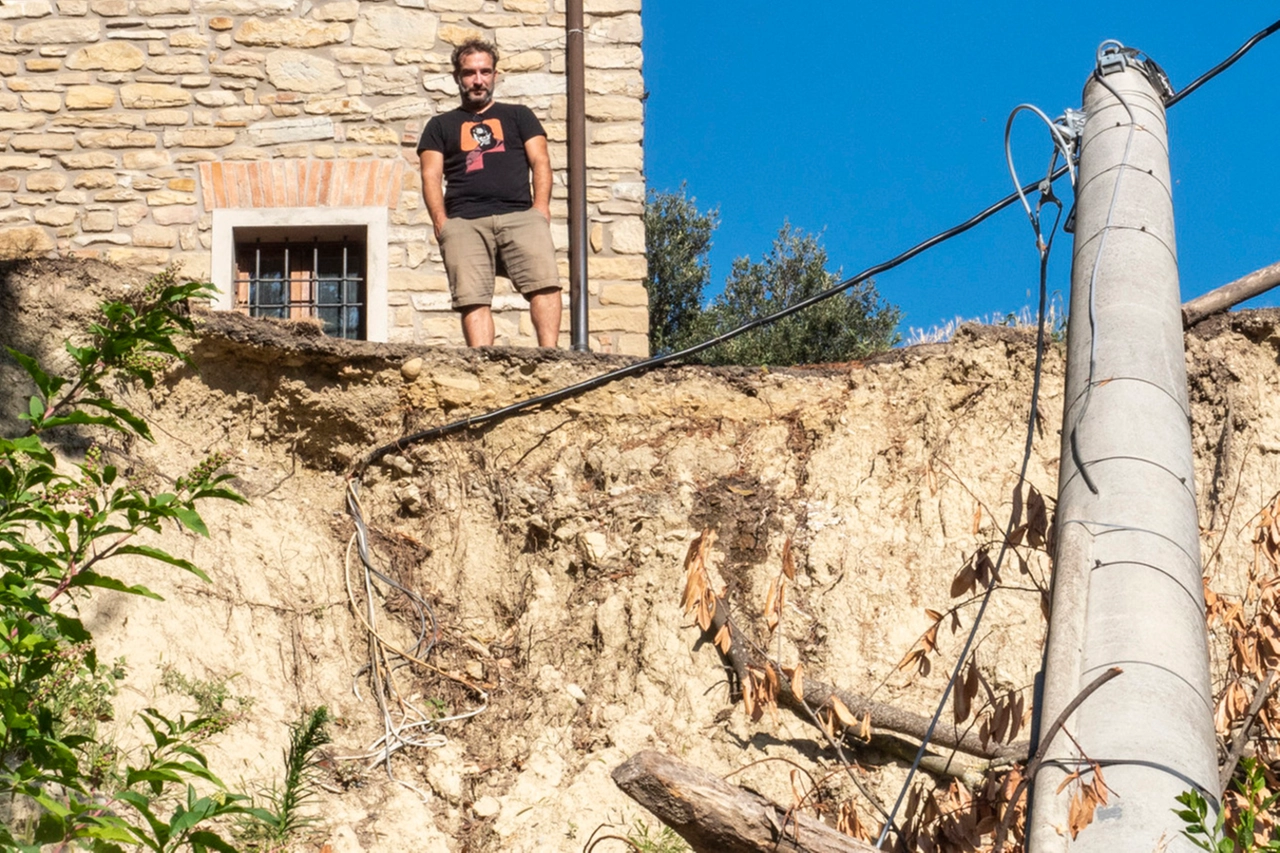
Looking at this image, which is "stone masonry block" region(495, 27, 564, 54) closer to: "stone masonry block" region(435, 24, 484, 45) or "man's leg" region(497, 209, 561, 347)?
"stone masonry block" region(435, 24, 484, 45)

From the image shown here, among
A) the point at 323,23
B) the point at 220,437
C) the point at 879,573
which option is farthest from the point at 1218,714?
the point at 323,23

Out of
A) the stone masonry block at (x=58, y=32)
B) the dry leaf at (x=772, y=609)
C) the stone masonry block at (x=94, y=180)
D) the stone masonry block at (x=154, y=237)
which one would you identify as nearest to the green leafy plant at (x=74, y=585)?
the dry leaf at (x=772, y=609)

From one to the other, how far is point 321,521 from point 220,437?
0.70 metres

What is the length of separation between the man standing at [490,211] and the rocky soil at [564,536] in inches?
36.2

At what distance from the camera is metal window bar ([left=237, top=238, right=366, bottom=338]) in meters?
10.2

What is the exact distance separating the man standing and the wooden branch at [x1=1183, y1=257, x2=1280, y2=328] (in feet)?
11.2

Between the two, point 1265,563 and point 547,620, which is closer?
point 1265,563

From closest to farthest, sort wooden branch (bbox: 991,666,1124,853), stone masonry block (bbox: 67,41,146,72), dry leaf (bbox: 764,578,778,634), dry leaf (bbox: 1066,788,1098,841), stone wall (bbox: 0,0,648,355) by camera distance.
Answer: dry leaf (bbox: 1066,788,1098,841) → wooden branch (bbox: 991,666,1124,853) → dry leaf (bbox: 764,578,778,634) → stone wall (bbox: 0,0,648,355) → stone masonry block (bbox: 67,41,146,72)

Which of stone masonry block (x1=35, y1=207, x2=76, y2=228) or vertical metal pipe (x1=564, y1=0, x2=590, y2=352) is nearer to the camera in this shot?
vertical metal pipe (x1=564, y1=0, x2=590, y2=352)

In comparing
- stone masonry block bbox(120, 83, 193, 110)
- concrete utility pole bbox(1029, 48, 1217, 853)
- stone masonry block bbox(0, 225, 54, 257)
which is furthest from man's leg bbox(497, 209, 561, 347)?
concrete utility pole bbox(1029, 48, 1217, 853)

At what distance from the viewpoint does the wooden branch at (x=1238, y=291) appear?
229 inches

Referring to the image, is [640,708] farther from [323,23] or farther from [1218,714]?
[323,23]

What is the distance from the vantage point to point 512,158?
846 cm

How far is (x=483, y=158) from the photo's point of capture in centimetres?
846
